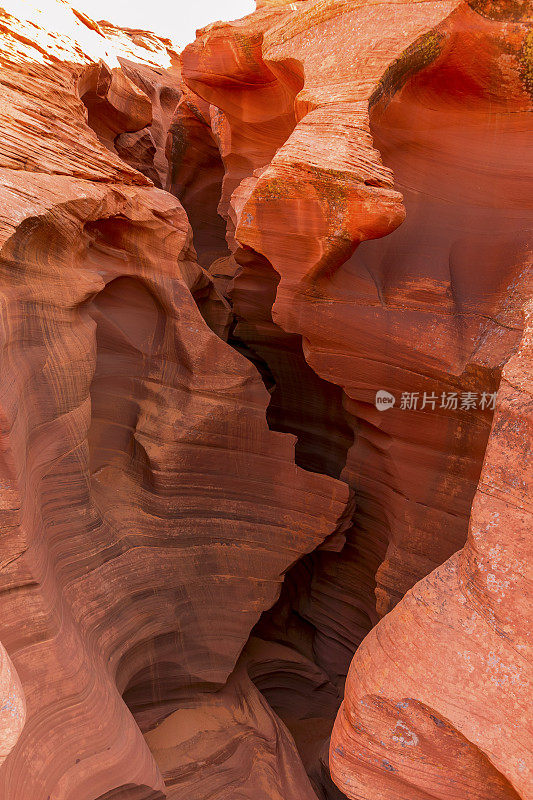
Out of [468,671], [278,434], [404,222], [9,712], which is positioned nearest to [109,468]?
[278,434]

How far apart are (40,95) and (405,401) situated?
501cm

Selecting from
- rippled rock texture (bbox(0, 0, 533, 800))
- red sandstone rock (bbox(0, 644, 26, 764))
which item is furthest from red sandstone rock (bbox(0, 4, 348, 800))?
red sandstone rock (bbox(0, 644, 26, 764))

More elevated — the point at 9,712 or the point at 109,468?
the point at 109,468

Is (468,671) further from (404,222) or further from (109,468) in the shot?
(404,222)

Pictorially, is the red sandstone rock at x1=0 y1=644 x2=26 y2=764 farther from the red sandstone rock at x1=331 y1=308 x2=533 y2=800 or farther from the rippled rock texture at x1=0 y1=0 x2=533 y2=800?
the red sandstone rock at x1=331 y1=308 x2=533 y2=800

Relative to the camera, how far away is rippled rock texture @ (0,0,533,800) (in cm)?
369

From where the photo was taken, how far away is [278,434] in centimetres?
670

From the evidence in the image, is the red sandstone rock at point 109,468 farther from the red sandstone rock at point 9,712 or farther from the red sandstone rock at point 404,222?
the red sandstone rock at point 404,222

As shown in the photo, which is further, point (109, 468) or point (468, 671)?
point (109, 468)

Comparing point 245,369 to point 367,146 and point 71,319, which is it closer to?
point 71,319

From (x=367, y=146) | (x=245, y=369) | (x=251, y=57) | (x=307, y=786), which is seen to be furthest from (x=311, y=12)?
(x=307, y=786)

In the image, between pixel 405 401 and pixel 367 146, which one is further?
pixel 405 401

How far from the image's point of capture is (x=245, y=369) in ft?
21.8

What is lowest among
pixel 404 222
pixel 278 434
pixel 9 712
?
pixel 9 712
